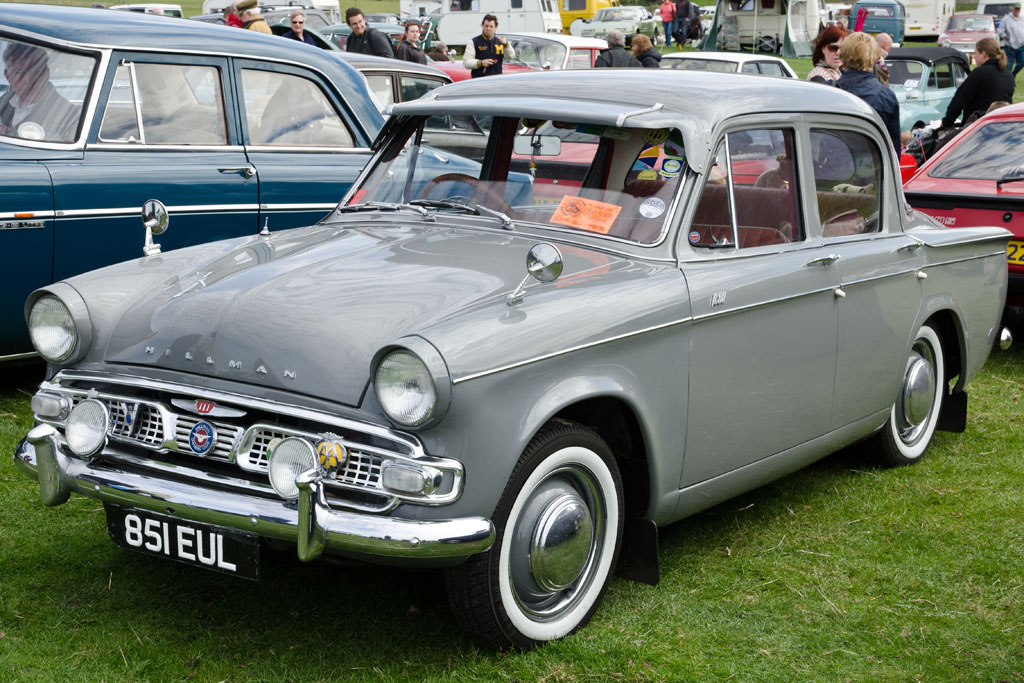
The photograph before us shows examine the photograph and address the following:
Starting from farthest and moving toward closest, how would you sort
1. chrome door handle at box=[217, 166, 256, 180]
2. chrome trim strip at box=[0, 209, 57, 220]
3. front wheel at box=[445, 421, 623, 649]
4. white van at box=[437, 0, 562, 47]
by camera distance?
white van at box=[437, 0, 562, 47] → chrome door handle at box=[217, 166, 256, 180] → chrome trim strip at box=[0, 209, 57, 220] → front wheel at box=[445, 421, 623, 649]

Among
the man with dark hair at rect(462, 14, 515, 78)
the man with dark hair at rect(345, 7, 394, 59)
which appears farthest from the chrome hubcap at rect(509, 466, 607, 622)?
the man with dark hair at rect(462, 14, 515, 78)

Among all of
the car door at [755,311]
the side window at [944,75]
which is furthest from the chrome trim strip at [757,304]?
the side window at [944,75]

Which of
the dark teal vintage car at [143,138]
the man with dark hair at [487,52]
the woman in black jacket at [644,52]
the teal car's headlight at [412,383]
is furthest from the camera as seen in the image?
A: the man with dark hair at [487,52]

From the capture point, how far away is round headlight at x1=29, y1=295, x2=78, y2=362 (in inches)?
139

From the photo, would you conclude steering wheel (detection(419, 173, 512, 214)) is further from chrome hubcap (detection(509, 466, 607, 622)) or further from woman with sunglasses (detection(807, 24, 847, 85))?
woman with sunglasses (detection(807, 24, 847, 85))

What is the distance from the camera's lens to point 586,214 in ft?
13.0

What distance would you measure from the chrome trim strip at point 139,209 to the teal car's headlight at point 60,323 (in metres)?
1.95

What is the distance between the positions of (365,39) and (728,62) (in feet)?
15.7

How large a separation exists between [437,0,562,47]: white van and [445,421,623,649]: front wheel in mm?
27090

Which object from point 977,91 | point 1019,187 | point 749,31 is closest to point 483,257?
point 1019,187

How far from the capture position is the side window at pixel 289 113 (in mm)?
6344

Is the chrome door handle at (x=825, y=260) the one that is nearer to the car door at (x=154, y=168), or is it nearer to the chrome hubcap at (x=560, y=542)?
the chrome hubcap at (x=560, y=542)

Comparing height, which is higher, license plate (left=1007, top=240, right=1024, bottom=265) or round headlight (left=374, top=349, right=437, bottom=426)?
round headlight (left=374, top=349, right=437, bottom=426)

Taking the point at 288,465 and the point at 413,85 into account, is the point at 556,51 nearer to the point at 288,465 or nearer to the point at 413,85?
the point at 413,85
